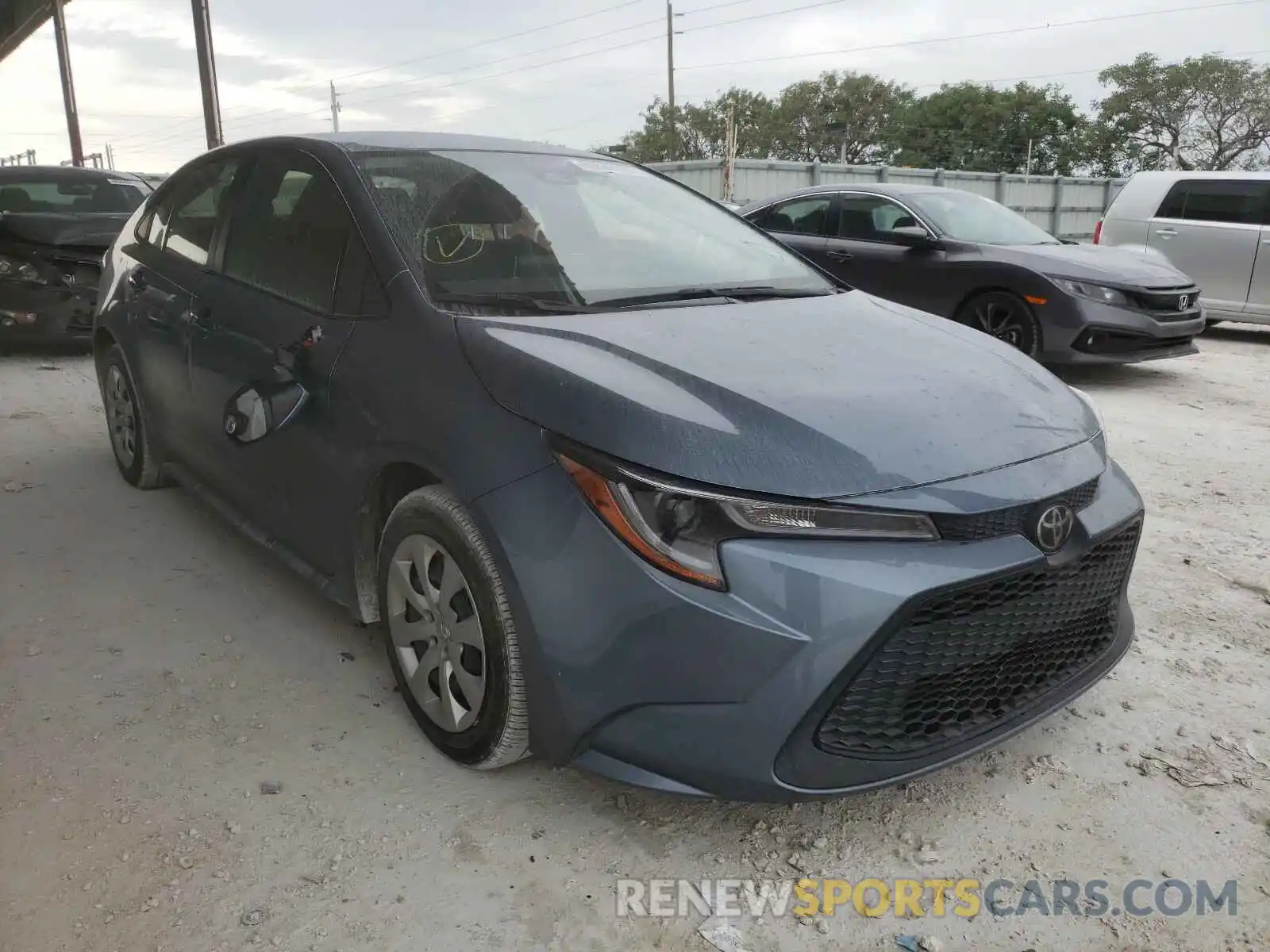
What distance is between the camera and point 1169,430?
5730 mm

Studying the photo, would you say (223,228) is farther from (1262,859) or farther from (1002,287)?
(1002,287)

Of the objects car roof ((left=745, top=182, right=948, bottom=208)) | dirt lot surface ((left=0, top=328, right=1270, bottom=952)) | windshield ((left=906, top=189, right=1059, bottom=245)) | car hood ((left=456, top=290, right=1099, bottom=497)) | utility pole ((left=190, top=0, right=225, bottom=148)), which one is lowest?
dirt lot surface ((left=0, top=328, right=1270, bottom=952))

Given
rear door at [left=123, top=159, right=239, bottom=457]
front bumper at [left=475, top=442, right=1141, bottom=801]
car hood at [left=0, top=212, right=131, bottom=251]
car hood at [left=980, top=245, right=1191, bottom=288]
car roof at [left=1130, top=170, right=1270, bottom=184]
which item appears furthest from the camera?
car roof at [left=1130, top=170, right=1270, bottom=184]

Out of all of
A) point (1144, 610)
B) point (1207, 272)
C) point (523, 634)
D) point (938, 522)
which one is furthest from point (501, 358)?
point (1207, 272)

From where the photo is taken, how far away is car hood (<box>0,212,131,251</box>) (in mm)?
6914

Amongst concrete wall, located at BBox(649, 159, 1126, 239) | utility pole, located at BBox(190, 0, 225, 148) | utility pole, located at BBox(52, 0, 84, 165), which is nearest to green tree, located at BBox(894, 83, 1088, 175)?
concrete wall, located at BBox(649, 159, 1126, 239)

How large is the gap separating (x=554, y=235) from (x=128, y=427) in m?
2.57

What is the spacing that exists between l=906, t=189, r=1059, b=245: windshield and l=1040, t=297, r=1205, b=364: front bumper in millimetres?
886

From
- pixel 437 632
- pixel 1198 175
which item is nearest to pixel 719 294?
pixel 437 632

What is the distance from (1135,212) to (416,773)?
949cm

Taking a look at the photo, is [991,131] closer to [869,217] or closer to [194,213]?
[869,217]

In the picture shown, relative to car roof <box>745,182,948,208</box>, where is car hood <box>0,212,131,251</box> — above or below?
below

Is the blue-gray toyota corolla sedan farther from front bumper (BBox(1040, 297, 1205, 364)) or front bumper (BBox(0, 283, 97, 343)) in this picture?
front bumper (BBox(0, 283, 97, 343))

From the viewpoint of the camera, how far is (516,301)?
2486mm
